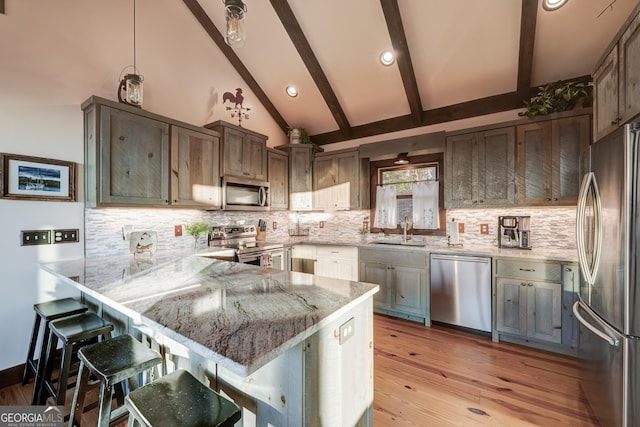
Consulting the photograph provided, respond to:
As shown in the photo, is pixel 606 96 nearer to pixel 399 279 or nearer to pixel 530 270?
pixel 530 270

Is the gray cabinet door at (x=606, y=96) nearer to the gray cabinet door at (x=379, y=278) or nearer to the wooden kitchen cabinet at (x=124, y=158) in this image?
the gray cabinet door at (x=379, y=278)

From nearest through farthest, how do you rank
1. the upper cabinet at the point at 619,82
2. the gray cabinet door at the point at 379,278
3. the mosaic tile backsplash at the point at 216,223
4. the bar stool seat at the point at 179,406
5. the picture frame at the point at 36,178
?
the bar stool seat at the point at 179,406 → the upper cabinet at the point at 619,82 → the picture frame at the point at 36,178 → the mosaic tile backsplash at the point at 216,223 → the gray cabinet door at the point at 379,278

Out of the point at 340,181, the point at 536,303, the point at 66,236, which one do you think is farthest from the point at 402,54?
the point at 66,236

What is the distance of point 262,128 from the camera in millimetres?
4375

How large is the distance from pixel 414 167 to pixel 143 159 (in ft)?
10.9

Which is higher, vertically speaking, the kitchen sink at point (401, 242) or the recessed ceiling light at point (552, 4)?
the recessed ceiling light at point (552, 4)

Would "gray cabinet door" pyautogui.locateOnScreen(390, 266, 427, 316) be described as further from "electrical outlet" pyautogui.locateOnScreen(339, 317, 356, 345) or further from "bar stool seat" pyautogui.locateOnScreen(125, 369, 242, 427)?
"bar stool seat" pyautogui.locateOnScreen(125, 369, 242, 427)

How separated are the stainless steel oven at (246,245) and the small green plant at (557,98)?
3299mm

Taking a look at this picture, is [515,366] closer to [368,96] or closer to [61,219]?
[368,96]

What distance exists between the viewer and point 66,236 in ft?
7.70

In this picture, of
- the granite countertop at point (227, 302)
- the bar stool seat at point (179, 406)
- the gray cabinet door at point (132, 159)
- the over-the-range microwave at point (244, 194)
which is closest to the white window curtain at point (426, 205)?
the over-the-range microwave at point (244, 194)

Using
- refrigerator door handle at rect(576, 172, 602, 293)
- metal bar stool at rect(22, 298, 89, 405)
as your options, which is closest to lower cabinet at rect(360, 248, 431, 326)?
refrigerator door handle at rect(576, 172, 602, 293)

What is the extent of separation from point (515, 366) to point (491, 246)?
134cm

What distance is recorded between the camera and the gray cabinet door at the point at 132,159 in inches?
92.6
